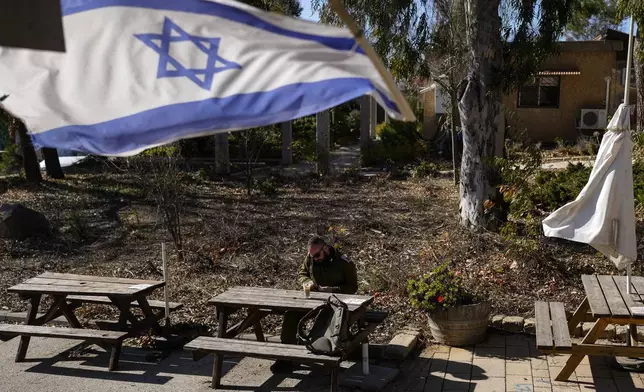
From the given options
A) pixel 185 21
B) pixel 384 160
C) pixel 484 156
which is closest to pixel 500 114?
pixel 484 156

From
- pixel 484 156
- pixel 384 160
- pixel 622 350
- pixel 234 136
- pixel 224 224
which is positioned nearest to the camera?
pixel 622 350

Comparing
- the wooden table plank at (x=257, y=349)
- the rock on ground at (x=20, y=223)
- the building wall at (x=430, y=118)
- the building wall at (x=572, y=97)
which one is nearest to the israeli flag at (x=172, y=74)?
the wooden table plank at (x=257, y=349)

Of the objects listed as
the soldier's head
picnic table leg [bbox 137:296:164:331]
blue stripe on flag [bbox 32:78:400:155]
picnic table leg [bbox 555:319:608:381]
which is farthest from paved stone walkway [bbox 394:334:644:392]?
blue stripe on flag [bbox 32:78:400:155]

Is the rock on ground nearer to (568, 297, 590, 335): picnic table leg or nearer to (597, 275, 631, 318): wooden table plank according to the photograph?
(568, 297, 590, 335): picnic table leg

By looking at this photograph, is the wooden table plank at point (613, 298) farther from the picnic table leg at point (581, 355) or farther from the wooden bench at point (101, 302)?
the wooden bench at point (101, 302)

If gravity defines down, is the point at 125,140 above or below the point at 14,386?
above

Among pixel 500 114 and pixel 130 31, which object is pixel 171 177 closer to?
pixel 500 114

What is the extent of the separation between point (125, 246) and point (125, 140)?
8.45m

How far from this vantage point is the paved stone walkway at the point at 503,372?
5812mm

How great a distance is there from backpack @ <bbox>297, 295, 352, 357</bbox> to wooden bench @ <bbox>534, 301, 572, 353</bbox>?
149cm

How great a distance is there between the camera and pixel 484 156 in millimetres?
10203

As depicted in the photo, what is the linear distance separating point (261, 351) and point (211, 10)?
334cm

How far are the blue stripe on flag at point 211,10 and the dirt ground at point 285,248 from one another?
466 cm

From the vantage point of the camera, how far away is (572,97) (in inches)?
993
